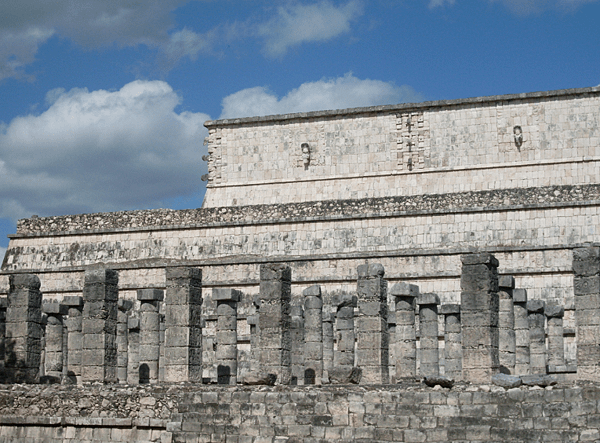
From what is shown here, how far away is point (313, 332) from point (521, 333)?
4.85m

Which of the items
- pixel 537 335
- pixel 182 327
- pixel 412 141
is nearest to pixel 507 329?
pixel 537 335

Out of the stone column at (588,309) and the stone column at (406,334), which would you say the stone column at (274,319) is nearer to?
the stone column at (406,334)

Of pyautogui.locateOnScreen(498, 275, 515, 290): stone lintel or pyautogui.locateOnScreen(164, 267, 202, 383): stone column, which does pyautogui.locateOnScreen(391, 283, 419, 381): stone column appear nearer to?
pyautogui.locateOnScreen(498, 275, 515, 290): stone lintel

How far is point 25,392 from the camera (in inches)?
731

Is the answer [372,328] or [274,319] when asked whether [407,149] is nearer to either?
[372,328]

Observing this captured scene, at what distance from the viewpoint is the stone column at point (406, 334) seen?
2286cm

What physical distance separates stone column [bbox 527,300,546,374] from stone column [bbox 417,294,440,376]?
2789mm

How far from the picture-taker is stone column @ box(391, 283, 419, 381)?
75.0 feet

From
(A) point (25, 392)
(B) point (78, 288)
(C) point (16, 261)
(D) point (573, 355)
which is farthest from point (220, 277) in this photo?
(A) point (25, 392)

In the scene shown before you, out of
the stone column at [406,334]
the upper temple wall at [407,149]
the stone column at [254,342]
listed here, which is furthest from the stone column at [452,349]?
the upper temple wall at [407,149]

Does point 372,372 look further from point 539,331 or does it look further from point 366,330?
point 539,331

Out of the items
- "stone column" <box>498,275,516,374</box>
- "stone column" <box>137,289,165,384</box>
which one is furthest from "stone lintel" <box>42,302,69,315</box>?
"stone column" <box>498,275,516,374</box>

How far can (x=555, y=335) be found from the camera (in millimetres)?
25906

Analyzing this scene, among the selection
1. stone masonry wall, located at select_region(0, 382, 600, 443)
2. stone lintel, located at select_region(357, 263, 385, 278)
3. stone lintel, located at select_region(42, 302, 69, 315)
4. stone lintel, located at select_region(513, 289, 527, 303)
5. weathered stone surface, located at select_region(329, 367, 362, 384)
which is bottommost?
stone masonry wall, located at select_region(0, 382, 600, 443)
